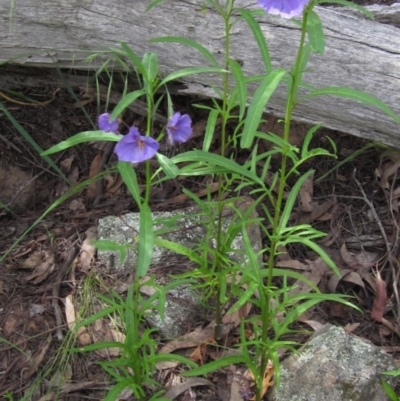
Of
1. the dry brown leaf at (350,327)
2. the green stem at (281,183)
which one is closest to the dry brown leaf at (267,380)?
the green stem at (281,183)

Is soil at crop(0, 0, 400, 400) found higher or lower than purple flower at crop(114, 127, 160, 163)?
lower

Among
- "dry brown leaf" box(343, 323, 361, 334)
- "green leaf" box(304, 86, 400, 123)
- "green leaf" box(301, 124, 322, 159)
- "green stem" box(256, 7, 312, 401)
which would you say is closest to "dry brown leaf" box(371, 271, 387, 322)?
"dry brown leaf" box(343, 323, 361, 334)

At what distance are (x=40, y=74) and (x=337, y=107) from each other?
1.66 metres

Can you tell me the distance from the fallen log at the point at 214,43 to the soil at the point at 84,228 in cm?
29

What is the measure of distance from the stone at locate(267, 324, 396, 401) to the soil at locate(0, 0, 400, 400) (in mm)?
220

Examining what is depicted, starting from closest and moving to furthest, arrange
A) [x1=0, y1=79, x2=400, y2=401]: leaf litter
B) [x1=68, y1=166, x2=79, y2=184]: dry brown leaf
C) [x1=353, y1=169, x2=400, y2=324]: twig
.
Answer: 1. [x1=0, y1=79, x2=400, y2=401]: leaf litter
2. [x1=353, y1=169, x2=400, y2=324]: twig
3. [x1=68, y1=166, x2=79, y2=184]: dry brown leaf

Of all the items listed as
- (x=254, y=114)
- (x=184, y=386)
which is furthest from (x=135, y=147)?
(x=184, y=386)

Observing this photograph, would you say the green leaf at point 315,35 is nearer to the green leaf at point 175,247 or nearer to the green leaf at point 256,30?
the green leaf at point 256,30

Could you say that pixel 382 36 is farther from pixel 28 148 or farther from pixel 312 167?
pixel 28 148

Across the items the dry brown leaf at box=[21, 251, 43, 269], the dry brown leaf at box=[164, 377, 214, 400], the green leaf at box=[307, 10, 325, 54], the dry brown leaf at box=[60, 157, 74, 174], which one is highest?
the green leaf at box=[307, 10, 325, 54]

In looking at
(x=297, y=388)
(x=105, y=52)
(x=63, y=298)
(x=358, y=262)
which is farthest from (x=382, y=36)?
(x=63, y=298)

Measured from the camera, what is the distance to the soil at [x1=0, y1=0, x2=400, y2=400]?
10.5ft

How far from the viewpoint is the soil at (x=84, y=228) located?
3195 millimetres

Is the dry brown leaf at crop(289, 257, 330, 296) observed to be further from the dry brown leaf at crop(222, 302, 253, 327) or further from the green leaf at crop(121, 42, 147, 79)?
the green leaf at crop(121, 42, 147, 79)
